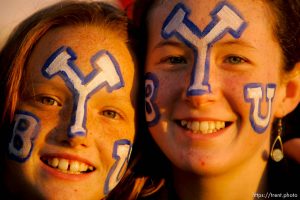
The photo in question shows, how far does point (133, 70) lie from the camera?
2.69m

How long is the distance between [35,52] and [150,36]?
26.4 inches

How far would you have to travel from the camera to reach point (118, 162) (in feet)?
8.49

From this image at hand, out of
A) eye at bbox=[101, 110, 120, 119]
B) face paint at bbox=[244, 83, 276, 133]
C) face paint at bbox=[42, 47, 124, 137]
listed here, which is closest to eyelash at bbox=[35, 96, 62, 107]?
Answer: face paint at bbox=[42, 47, 124, 137]

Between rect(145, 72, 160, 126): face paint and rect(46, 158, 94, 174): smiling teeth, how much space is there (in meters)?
0.45

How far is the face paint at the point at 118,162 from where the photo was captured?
2.56 m

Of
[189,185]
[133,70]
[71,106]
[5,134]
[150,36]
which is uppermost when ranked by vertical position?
[150,36]

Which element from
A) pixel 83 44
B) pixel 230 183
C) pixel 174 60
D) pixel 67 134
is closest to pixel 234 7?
pixel 174 60

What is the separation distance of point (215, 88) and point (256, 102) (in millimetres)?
244

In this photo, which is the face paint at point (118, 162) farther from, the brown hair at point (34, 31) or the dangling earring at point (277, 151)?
the dangling earring at point (277, 151)

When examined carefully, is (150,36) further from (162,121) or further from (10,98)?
(10,98)

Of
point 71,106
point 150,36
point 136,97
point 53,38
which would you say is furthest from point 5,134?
point 150,36

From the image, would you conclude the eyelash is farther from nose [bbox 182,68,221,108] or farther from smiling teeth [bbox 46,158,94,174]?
nose [bbox 182,68,221,108]

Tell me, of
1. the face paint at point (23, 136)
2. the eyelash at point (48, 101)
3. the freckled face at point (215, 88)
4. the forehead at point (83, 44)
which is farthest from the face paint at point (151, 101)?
the face paint at point (23, 136)

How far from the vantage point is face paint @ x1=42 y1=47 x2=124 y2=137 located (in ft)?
7.93
